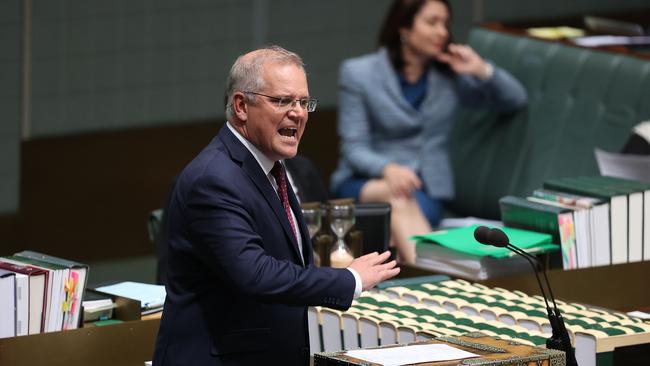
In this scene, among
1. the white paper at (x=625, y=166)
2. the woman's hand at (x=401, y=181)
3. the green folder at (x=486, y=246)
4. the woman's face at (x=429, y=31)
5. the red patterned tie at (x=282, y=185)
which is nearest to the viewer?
the red patterned tie at (x=282, y=185)

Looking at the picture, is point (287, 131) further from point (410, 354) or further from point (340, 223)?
point (340, 223)

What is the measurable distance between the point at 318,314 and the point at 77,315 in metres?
0.66

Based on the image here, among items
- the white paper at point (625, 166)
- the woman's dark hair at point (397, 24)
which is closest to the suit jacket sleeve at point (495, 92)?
the woman's dark hair at point (397, 24)

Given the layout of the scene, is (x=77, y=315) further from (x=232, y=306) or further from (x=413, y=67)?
(x=413, y=67)

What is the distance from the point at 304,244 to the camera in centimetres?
348

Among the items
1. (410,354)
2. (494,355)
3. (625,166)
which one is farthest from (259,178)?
(625,166)

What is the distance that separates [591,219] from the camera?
4.79 meters

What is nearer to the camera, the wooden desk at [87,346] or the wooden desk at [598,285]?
the wooden desk at [87,346]

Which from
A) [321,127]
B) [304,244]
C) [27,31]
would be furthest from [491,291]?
[321,127]

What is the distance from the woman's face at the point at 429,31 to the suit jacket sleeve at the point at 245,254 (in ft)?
10.5

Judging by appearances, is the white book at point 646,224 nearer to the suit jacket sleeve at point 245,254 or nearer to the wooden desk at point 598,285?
the wooden desk at point 598,285

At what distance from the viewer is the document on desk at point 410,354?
10.3 ft

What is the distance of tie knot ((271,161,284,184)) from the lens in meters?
3.48

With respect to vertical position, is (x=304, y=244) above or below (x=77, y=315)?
above
